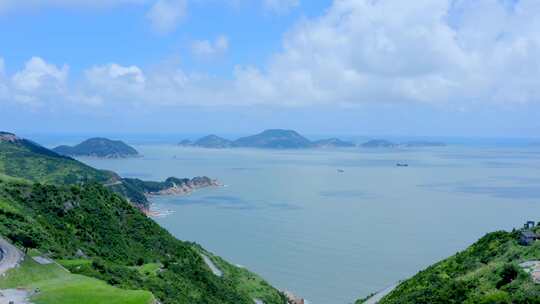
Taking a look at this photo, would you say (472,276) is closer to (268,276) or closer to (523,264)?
(523,264)

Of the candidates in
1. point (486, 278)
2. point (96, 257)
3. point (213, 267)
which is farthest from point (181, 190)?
point (486, 278)

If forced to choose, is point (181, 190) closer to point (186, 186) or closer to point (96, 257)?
point (186, 186)

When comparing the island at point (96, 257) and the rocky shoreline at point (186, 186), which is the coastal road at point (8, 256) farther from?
the rocky shoreline at point (186, 186)

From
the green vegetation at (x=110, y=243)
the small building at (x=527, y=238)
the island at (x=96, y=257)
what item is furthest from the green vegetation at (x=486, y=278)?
the green vegetation at (x=110, y=243)

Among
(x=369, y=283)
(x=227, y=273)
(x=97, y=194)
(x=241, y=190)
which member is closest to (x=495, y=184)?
(x=241, y=190)

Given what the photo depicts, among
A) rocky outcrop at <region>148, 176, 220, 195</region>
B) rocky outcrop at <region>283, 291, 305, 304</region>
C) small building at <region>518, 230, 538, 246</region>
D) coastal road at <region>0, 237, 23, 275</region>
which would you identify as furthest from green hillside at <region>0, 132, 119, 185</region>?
small building at <region>518, 230, 538, 246</region>

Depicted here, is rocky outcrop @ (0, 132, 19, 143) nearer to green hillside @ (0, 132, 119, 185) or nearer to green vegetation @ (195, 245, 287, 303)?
green hillside @ (0, 132, 119, 185)
